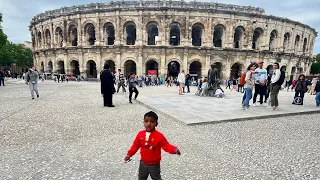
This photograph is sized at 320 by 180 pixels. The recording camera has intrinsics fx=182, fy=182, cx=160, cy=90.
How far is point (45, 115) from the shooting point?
608 centimetres

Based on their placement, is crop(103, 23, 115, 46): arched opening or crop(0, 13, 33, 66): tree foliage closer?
crop(103, 23, 115, 46): arched opening

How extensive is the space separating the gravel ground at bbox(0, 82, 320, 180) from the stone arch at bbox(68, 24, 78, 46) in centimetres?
2382

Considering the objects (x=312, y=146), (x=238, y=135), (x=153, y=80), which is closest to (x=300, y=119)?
(x=312, y=146)

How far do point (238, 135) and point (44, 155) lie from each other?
13.6 feet

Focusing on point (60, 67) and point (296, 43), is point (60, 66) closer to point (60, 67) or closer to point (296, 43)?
point (60, 67)

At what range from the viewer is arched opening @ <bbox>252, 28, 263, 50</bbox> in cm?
2589

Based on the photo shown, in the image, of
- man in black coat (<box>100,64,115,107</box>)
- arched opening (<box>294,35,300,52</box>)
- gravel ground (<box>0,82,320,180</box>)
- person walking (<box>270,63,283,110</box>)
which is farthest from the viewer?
arched opening (<box>294,35,300,52</box>)

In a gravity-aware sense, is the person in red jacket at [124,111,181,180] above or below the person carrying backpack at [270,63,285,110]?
below

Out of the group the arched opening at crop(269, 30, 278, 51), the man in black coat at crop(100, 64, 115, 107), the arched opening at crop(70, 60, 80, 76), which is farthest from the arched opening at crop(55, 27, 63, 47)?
the arched opening at crop(269, 30, 278, 51)

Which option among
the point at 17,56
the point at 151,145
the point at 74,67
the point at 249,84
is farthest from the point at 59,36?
the point at 17,56

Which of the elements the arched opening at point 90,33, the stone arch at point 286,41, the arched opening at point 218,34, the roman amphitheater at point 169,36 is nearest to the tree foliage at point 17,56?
the roman amphitheater at point 169,36

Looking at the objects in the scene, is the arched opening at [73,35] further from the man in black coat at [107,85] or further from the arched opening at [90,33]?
the man in black coat at [107,85]

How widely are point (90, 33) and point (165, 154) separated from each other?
27.2 meters

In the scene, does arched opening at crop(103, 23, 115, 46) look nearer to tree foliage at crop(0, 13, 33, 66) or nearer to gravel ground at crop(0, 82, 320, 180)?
gravel ground at crop(0, 82, 320, 180)
